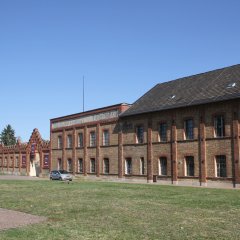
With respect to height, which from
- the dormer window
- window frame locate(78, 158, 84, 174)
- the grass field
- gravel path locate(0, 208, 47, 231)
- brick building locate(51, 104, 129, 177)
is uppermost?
the dormer window

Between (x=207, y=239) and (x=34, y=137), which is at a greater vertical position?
(x=34, y=137)

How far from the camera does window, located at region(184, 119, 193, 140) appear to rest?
115ft

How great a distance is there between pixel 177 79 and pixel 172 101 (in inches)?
250

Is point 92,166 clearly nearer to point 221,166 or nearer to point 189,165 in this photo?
point 189,165

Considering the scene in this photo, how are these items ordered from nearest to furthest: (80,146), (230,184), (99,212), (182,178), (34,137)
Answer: (99,212), (230,184), (182,178), (80,146), (34,137)

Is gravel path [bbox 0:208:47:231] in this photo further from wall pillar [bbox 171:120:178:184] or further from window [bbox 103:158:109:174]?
window [bbox 103:158:109:174]

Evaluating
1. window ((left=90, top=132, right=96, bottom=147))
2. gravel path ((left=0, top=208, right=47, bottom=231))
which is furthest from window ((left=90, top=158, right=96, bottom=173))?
gravel path ((left=0, top=208, right=47, bottom=231))

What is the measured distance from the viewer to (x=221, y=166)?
32.3 m

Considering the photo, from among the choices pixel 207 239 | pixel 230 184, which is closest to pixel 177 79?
pixel 230 184

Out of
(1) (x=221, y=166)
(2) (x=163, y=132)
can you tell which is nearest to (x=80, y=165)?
(2) (x=163, y=132)

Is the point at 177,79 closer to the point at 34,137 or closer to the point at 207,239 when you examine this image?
the point at 34,137

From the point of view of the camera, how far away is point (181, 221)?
12.0 m

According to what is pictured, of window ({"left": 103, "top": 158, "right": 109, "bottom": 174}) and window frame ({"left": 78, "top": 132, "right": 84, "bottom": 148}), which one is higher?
window frame ({"left": 78, "top": 132, "right": 84, "bottom": 148})

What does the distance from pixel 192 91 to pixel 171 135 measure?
466 cm
